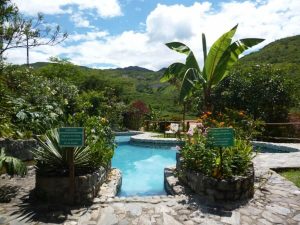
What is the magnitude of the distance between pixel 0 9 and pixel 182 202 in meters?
4.24

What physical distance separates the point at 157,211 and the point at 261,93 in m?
11.1

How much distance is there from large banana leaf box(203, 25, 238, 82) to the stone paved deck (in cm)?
537

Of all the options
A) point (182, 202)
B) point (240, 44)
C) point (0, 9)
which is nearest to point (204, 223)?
point (182, 202)

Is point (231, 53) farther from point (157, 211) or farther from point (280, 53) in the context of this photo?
point (280, 53)

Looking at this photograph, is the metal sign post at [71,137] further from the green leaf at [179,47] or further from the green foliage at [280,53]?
the green foliage at [280,53]

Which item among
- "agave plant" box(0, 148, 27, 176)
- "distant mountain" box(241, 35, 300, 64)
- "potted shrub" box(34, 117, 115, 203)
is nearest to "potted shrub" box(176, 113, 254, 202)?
"potted shrub" box(34, 117, 115, 203)

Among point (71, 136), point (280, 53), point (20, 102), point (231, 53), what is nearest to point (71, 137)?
point (71, 136)

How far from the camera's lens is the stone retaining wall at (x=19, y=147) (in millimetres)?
9281

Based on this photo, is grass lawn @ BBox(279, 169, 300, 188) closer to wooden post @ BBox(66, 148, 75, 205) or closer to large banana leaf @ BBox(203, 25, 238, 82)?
large banana leaf @ BBox(203, 25, 238, 82)

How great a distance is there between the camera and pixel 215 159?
21.6 feet

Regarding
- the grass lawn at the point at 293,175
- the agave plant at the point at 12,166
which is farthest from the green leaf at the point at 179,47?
the agave plant at the point at 12,166

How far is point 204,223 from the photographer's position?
5184mm

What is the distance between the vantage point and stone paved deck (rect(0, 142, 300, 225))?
525cm

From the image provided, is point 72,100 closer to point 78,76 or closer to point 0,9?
point 0,9
